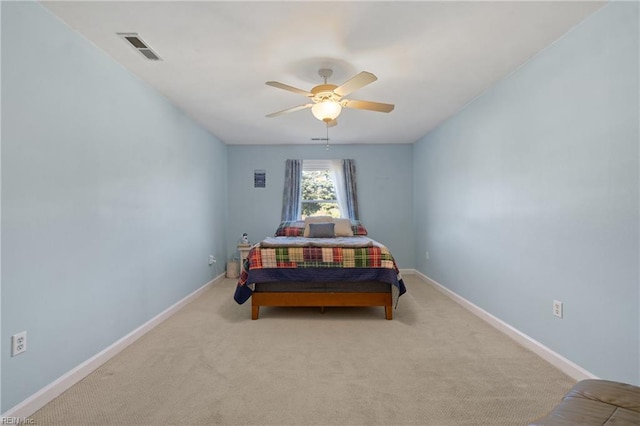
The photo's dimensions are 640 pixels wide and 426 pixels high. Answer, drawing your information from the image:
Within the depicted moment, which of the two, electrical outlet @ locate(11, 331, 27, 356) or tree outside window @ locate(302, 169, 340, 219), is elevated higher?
tree outside window @ locate(302, 169, 340, 219)

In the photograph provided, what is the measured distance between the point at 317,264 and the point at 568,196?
2.01 m

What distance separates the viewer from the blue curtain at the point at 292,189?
5336 mm

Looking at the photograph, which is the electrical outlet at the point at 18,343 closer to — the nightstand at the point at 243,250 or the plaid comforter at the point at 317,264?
the plaid comforter at the point at 317,264

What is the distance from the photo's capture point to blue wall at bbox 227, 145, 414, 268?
540cm

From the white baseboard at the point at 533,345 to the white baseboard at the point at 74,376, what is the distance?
10.1ft

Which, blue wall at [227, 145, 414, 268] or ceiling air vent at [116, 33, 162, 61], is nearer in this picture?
ceiling air vent at [116, 33, 162, 61]

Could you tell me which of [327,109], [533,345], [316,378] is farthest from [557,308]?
[327,109]

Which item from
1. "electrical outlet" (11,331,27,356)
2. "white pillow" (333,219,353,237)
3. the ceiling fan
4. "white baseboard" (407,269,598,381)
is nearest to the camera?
"electrical outlet" (11,331,27,356)

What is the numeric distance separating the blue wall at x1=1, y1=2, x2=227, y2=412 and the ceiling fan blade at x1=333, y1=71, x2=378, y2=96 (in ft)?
5.56

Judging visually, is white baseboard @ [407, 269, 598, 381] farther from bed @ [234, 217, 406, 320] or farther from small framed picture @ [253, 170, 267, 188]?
small framed picture @ [253, 170, 267, 188]

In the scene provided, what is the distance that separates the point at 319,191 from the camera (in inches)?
216

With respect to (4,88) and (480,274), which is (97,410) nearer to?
(4,88)

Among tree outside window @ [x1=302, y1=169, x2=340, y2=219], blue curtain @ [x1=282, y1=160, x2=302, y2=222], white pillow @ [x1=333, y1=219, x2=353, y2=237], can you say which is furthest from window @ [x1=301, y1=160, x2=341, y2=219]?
white pillow @ [x1=333, y1=219, x2=353, y2=237]

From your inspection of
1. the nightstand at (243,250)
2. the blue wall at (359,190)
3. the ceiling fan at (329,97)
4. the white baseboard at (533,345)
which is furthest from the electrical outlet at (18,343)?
the blue wall at (359,190)
